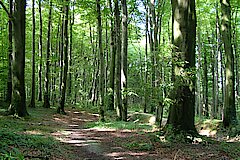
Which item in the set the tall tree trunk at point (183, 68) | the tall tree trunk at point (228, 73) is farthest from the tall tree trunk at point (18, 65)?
the tall tree trunk at point (228, 73)

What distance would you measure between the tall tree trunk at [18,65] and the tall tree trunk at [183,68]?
8.82 m

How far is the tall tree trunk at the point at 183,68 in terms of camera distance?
10619mm

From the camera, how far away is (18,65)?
15.9m

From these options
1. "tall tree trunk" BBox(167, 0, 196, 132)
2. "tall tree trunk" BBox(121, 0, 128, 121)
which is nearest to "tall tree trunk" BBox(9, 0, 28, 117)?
"tall tree trunk" BBox(121, 0, 128, 121)

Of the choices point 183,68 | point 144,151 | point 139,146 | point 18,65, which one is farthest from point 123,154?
point 18,65

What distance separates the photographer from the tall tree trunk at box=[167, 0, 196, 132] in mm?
10619

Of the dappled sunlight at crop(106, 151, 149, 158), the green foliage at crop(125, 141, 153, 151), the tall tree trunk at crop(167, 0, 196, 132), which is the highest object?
the tall tree trunk at crop(167, 0, 196, 132)

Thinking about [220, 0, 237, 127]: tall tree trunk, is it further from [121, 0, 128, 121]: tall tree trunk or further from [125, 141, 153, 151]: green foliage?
[125, 141, 153, 151]: green foliage

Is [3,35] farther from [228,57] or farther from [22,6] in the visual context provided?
[228,57]

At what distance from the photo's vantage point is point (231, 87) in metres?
15.5

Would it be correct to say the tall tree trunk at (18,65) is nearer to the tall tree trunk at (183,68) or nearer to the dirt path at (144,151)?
the dirt path at (144,151)

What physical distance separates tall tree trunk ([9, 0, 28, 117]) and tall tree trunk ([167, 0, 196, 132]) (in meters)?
8.82

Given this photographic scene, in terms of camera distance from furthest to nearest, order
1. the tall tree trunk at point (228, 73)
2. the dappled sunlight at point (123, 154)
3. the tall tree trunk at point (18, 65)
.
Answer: the tall tree trunk at point (18, 65) → the tall tree trunk at point (228, 73) → the dappled sunlight at point (123, 154)

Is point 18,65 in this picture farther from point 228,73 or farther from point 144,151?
point 228,73
